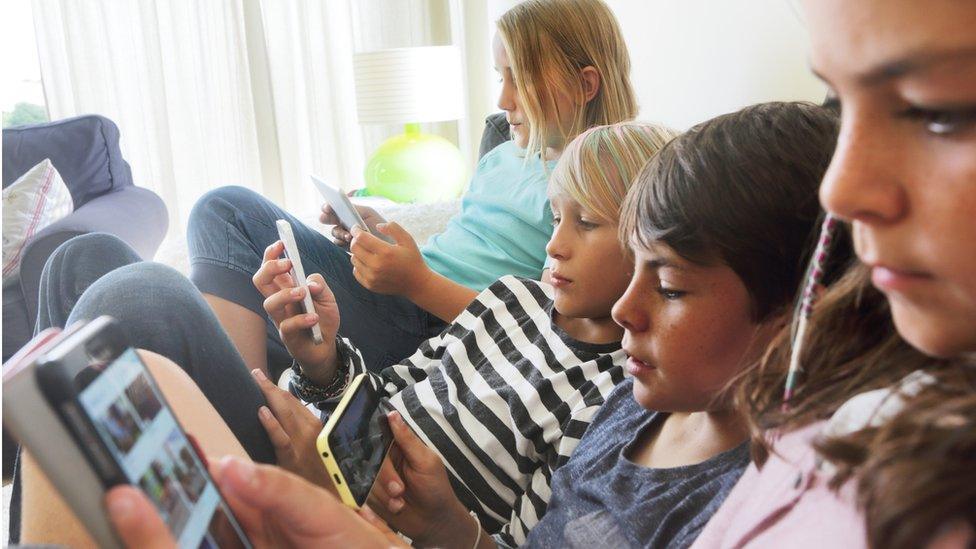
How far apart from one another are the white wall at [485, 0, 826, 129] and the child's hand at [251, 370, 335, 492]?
96 centimetres

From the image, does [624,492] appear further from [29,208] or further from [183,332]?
[29,208]

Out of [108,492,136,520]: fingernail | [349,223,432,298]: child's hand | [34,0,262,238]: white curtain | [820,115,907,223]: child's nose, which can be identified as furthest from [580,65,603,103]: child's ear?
[34,0,262,238]: white curtain

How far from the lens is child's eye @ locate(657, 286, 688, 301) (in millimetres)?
827

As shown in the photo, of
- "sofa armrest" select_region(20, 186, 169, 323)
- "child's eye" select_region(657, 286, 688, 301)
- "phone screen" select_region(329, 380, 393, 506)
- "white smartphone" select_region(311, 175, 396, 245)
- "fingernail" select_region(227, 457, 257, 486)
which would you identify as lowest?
"sofa armrest" select_region(20, 186, 169, 323)

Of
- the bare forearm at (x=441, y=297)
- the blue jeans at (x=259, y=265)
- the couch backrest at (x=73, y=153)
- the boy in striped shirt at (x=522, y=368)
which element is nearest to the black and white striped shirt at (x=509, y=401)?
the boy in striped shirt at (x=522, y=368)

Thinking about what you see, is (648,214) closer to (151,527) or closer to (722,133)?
(722,133)

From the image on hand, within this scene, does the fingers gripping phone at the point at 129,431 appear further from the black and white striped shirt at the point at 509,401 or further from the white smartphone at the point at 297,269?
the white smartphone at the point at 297,269

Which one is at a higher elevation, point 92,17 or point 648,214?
point 92,17

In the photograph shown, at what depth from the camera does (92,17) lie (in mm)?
3492

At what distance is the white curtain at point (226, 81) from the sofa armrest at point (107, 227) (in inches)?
23.8

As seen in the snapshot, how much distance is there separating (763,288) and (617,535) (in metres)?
0.26

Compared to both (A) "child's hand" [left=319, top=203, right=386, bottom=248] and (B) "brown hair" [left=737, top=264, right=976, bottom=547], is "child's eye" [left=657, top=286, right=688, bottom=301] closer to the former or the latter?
(B) "brown hair" [left=737, top=264, right=976, bottom=547]

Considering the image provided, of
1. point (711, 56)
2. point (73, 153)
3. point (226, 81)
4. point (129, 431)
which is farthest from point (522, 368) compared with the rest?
point (226, 81)

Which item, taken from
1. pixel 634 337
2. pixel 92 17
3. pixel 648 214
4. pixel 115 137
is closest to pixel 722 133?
pixel 648 214
